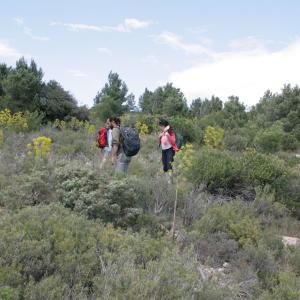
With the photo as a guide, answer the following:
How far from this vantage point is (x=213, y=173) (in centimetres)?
891

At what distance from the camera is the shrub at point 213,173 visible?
895 cm

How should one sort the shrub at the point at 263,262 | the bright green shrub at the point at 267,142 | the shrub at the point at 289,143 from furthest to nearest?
1. the shrub at the point at 289,143
2. the bright green shrub at the point at 267,142
3. the shrub at the point at 263,262

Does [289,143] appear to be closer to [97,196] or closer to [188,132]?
[188,132]

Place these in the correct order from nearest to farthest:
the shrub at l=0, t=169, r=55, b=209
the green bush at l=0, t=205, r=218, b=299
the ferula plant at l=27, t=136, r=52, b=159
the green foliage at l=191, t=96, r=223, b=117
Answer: the green bush at l=0, t=205, r=218, b=299, the shrub at l=0, t=169, r=55, b=209, the ferula plant at l=27, t=136, r=52, b=159, the green foliage at l=191, t=96, r=223, b=117

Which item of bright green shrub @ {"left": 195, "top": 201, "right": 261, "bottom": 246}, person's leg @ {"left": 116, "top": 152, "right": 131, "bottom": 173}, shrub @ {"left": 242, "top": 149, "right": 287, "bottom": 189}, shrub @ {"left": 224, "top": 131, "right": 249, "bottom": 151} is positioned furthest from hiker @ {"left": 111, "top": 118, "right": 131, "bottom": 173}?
shrub @ {"left": 224, "top": 131, "right": 249, "bottom": 151}

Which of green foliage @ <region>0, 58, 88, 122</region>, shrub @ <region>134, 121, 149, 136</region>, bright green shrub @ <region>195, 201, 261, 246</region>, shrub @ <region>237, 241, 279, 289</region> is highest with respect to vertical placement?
green foliage @ <region>0, 58, 88, 122</region>

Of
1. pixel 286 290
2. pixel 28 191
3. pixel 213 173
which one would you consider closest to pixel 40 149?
pixel 28 191

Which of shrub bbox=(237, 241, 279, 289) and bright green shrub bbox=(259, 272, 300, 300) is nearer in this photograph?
bright green shrub bbox=(259, 272, 300, 300)

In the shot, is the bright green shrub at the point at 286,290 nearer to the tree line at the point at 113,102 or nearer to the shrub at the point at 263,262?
the shrub at the point at 263,262

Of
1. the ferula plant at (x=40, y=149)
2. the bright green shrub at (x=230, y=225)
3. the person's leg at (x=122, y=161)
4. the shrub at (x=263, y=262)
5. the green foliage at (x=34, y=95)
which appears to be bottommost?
the shrub at (x=263, y=262)

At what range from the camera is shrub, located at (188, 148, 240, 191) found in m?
8.95

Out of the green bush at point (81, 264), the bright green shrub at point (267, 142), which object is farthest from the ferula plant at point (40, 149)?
the bright green shrub at point (267, 142)

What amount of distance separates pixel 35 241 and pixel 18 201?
2.26 m

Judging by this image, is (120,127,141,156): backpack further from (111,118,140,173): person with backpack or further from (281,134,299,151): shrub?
(281,134,299,151): shrub
